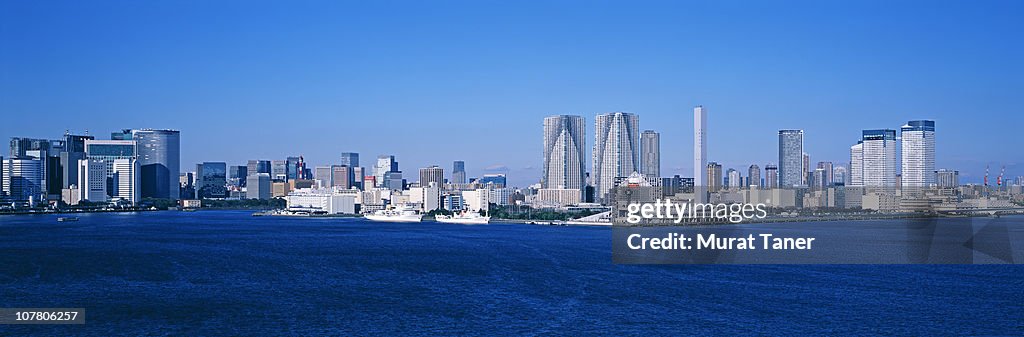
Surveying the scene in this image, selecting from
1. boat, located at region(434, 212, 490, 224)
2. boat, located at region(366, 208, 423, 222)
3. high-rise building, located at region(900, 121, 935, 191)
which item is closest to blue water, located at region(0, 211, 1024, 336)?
boat, located at region(434, 212, 490, 224)

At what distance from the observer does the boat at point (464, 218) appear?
3274cm

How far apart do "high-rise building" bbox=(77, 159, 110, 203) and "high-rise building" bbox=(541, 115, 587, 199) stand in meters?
26.8

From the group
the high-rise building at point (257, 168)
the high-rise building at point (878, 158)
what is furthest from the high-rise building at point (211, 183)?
the high-rise building at point (878, 158)

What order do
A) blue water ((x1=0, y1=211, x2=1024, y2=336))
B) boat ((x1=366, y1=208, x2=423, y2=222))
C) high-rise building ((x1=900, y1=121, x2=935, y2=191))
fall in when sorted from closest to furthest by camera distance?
blue water ((x1=0, y1=211, x2=1024, y2=336))
boat ((x1=366, y1=208, x2=423, y2=222))
high-rise building ((x1=900, y1=121, x2=935, y2=191))

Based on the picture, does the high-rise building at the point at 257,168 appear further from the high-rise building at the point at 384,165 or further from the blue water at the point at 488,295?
the blue water at the point at 488,295

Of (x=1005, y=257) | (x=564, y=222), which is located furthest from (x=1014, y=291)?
(x=564, y=222)

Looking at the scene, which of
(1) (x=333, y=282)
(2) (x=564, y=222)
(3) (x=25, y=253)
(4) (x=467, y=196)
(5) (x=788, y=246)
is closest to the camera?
(1) (x=333, y=282)

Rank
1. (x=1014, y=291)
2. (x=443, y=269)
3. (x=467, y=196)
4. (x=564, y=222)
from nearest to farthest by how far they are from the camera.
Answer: (x=1014, y=291) → (x=443, y=269) → (x=564, y=222) → (x=467, y=196)

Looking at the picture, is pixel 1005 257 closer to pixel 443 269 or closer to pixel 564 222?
pixel 443 269

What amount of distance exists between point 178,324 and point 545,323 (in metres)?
3.07

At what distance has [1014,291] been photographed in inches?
390

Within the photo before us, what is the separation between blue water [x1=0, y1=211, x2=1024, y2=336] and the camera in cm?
767

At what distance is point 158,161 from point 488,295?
5776cm

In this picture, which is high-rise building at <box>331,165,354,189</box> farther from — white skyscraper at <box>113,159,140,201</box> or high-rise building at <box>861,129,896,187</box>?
high-rise building at <box>861,129,896,187</box>
